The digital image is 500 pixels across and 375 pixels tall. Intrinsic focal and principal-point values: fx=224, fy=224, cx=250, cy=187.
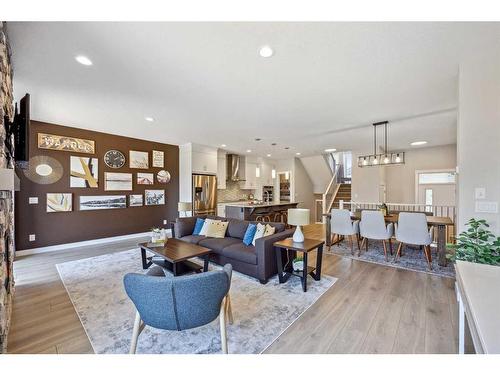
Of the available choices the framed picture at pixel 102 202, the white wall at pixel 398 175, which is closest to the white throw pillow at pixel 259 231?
the framed picture at pixel 102 202

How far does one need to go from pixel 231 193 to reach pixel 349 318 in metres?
6.23

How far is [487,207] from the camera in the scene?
7.50ft

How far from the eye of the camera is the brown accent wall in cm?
434

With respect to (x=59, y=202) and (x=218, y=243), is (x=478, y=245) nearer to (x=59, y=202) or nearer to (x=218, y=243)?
(x=218, y=243)

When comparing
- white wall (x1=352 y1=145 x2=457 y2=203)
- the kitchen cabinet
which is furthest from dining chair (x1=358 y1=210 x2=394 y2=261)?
the kitchen cabinet

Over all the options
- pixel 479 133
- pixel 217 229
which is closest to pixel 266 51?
pixel 479 133

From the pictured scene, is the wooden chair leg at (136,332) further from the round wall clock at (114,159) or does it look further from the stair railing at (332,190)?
the stair railing at (332,190)

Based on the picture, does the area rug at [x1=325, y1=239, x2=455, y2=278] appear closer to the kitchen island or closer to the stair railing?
the kitchen island

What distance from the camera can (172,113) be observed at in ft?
12.9

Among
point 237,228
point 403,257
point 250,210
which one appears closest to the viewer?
point 237,228

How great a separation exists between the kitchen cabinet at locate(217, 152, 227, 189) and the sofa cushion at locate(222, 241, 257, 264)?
13.4ft

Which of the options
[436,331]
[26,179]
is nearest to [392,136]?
[436,331]

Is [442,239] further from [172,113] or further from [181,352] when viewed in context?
[172,113]

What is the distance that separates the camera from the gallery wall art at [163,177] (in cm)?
621
